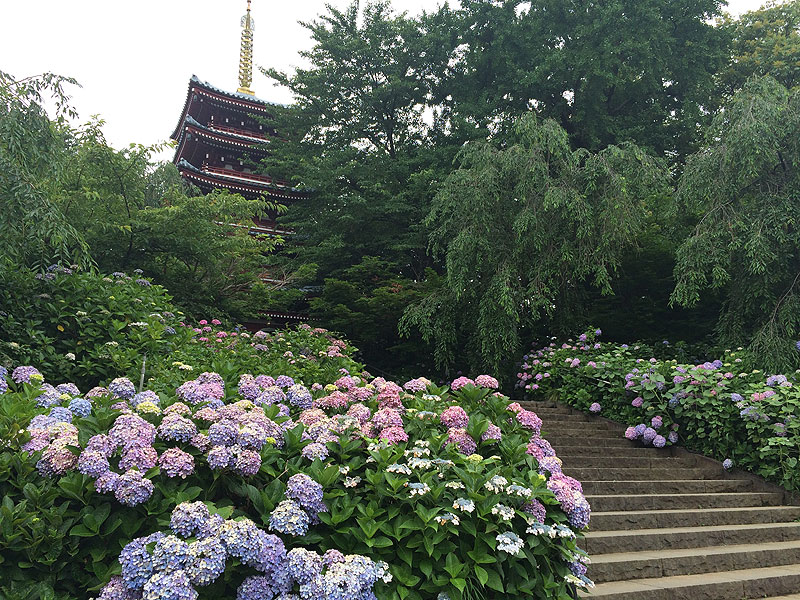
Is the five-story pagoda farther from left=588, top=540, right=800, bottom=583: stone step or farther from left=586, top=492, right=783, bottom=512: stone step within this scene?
left=588, top=540, right=800, bottom=583: stone step

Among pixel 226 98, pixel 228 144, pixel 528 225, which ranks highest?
pixel 226 98

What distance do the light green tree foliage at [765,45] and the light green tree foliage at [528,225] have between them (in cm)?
755

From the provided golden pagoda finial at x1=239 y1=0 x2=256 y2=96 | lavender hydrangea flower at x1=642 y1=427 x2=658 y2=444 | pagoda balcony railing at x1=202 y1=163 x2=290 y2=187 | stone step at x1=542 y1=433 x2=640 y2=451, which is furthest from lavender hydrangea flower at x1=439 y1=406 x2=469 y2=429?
golden pagoda finial at x1=239 y1=0 x2=256 y2=96

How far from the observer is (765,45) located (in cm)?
1440

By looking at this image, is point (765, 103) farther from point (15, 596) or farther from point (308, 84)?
point (308, 84)

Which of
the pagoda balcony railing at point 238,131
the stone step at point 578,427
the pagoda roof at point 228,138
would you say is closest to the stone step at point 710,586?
the stone step at point 578,427

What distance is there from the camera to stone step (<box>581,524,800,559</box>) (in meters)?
4.04

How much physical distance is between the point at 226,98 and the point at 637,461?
1575 cm

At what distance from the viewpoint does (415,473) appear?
262 centimetres

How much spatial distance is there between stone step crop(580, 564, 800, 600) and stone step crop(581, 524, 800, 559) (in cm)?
33

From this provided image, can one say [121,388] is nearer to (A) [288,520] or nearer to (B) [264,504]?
(B) [264,504]

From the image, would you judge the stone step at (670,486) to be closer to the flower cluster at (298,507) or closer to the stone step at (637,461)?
the stone step at (637,461)

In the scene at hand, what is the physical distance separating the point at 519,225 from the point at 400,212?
16.2 ft

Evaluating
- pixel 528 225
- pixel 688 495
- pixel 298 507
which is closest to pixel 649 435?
pixel 688 495
